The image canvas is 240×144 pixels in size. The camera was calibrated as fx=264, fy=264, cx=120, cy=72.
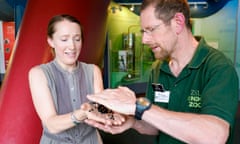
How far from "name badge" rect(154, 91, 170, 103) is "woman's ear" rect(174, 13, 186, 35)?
1.06 ft

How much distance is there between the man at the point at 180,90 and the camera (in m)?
0.96

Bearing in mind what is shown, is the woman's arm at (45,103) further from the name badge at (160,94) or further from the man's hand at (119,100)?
the name badge at (160,94)

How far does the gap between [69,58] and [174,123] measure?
0.71 meters

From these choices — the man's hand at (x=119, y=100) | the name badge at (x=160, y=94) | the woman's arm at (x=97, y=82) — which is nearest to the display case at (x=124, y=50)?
the woman's arm at (x=97, y=82)

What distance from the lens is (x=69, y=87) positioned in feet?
4.59

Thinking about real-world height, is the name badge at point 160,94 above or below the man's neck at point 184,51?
below

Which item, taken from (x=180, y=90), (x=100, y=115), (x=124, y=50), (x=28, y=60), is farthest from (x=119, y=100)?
(x=124, y=50)

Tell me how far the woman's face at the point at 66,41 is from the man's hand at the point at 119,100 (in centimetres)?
41

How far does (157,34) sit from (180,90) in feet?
0.98

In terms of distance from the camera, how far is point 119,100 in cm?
103

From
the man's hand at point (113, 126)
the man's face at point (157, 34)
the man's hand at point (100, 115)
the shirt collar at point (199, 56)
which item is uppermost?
the man's face at point (157, 34)

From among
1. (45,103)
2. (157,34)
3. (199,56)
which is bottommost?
(45,103)

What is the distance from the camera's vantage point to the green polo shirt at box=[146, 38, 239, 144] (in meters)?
1.02

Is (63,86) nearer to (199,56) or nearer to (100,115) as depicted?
(100,115)
